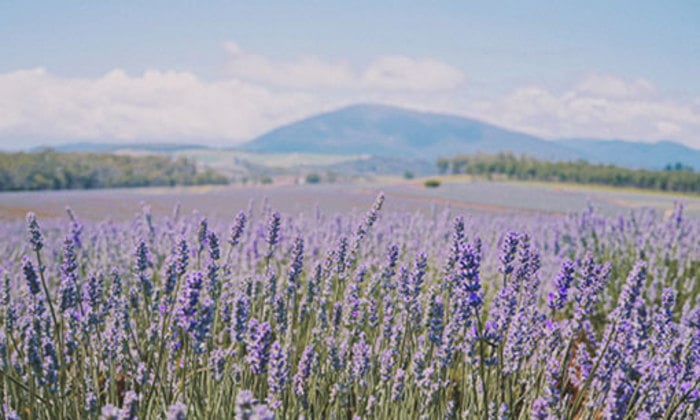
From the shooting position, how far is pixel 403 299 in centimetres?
317

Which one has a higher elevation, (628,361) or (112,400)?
(628,361)

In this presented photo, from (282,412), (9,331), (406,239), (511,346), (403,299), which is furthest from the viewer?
(406,239)

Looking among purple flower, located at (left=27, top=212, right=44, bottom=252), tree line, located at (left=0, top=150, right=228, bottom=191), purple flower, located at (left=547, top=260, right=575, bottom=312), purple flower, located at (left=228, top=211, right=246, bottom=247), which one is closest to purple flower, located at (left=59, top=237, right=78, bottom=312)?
purple flower, located at (left=27, top=212, right=44, bottom=252)

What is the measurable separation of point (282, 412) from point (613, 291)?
6.45 metres

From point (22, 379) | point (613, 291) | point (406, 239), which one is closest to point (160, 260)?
point (406, 239)

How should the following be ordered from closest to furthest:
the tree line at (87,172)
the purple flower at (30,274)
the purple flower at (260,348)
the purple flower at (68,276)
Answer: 1. the purple flower at (260,348)
2. the purple flower at (30,274)
3. the purple flower at (68,276)
4. the tree line at (87,172)

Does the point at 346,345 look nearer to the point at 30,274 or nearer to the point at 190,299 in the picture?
the point at 190,299

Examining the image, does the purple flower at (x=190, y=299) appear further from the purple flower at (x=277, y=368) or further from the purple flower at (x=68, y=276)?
the purple flower at (x=68, y=276)

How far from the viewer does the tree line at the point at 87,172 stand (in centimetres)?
3222

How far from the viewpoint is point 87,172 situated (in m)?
35.6

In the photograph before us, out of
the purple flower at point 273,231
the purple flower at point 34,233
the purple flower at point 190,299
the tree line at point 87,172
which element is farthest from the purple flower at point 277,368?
the tree line at point 87,172

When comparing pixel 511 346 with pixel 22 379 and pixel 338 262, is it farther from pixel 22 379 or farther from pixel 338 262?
pixel 22 379

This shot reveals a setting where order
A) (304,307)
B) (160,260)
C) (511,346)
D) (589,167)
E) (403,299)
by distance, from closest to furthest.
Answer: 1. (511,346)
2. (403,299)
3. (304,307)
4. (160,260)
5. (589,167)

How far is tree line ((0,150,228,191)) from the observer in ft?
106
